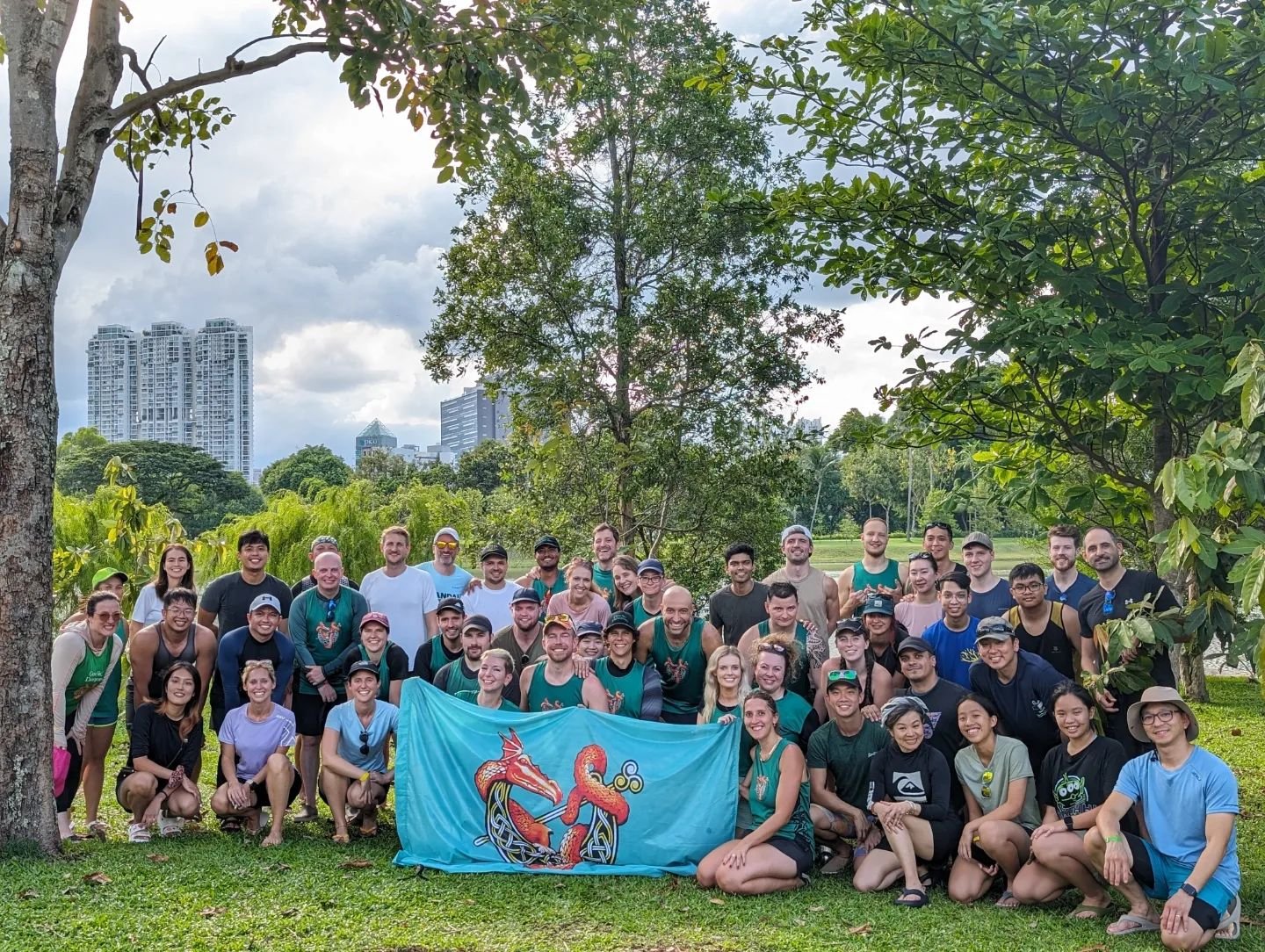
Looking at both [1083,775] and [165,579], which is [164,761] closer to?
[165,579]

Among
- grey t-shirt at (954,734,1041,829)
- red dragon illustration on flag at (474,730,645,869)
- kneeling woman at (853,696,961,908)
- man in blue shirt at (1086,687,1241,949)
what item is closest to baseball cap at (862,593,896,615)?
kneeling woman at (853,696,961,908)

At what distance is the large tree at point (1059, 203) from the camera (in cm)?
635

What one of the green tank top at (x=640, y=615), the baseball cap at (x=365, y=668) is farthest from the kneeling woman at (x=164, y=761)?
the green tank top at (x=640, y=615)

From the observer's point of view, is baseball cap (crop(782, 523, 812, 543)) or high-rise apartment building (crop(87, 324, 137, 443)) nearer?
baseball cap (crop(782, 523, 812, 543))

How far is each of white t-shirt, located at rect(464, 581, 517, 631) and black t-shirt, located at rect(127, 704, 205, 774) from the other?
237 cm

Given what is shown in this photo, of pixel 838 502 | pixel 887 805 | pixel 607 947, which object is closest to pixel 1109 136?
pixel 887 805

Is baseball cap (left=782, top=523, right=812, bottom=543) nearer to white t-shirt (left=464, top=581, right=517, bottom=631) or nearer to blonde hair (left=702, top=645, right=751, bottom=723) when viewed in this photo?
blonde hair (left=702, top=645, right=751, bottom=723)

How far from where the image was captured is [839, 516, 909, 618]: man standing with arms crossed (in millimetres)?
8070

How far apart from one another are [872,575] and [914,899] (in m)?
2.80

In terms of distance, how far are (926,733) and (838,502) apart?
93694 millimetres

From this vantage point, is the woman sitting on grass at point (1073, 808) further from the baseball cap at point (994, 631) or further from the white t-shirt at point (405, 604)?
the white t-shirt at point (405, 604)

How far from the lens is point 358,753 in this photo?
Result: 7523 millimetres

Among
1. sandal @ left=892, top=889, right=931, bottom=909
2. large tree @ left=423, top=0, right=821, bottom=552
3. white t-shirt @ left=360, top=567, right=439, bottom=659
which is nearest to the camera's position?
sandal @ left=892, top=889, right=931, bottom=909

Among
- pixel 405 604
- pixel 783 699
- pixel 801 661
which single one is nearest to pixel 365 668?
pixel 405 604
